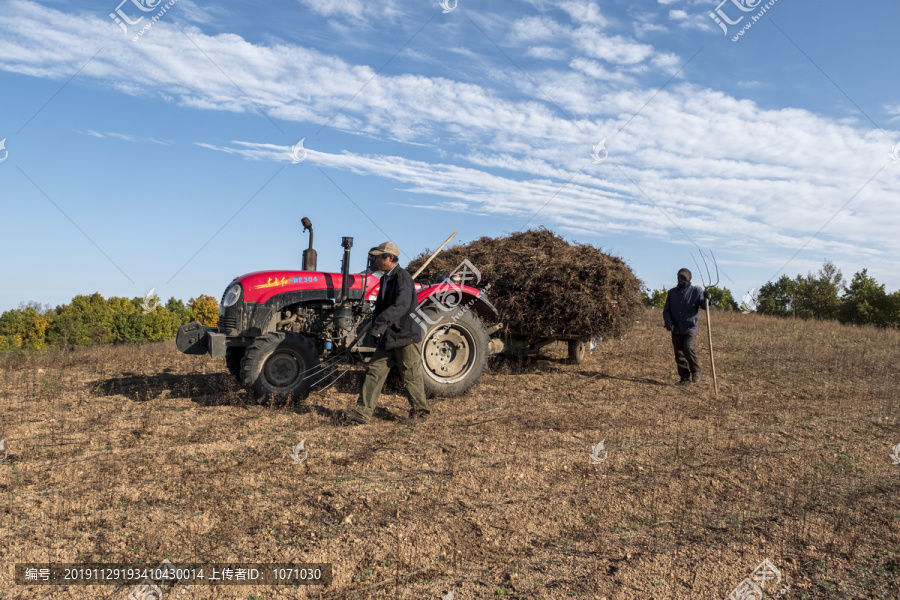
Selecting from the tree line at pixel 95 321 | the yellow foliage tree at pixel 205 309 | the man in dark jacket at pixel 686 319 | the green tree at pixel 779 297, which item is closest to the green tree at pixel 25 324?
the tree line at pixel 95 321

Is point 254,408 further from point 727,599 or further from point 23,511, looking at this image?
point 727,599

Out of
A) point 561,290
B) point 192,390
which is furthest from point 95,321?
point 561,290

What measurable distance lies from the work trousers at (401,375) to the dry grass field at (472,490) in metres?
0.27

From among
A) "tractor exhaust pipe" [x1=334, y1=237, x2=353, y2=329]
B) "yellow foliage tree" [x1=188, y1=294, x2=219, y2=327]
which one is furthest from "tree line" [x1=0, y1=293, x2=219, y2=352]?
"tractor exhaust pipe" [x1=334, y1=237, x2=353, y2=329]

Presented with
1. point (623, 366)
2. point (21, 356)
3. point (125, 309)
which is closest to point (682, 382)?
point (623, 366)

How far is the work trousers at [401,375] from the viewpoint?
5.91 metres

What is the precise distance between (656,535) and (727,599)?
68 cm

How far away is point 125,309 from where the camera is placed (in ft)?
126

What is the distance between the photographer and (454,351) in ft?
24.4

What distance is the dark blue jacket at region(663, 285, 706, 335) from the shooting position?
854cm

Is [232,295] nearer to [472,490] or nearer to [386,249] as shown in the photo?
[386,249]

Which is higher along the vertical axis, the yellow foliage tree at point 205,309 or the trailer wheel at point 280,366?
the yellow foliage tree at point 205,309

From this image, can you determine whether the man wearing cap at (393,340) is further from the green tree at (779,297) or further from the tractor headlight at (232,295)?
the green tree at (779,297)

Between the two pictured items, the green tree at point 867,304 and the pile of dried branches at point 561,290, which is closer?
the pile of dried branches at point 561,290
